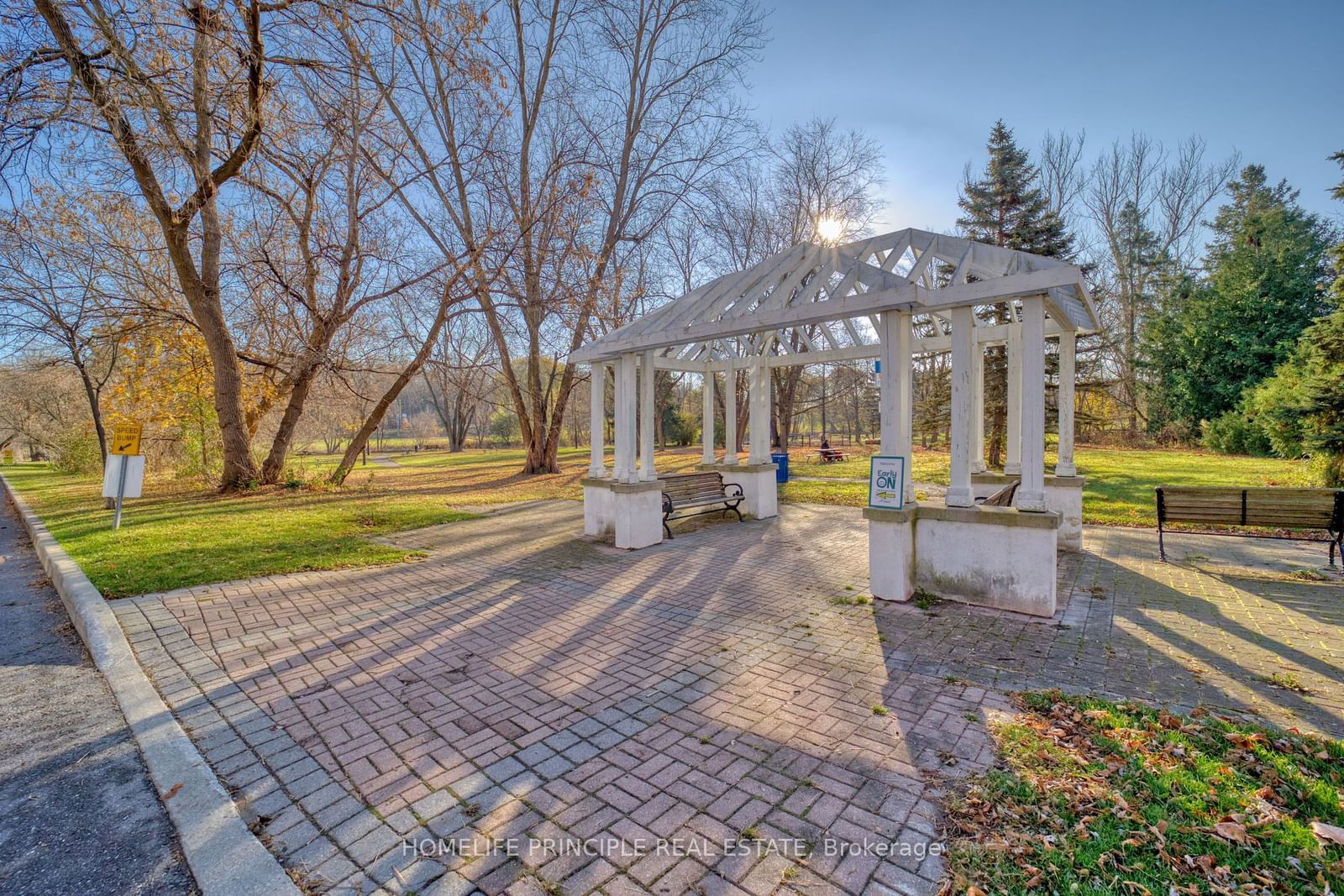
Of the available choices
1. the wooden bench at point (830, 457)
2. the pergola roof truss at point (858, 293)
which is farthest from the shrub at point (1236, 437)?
the pergola roof truss at point (858, 293)

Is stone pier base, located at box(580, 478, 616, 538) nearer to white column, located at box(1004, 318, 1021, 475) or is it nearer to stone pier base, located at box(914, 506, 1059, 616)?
stone pier base, located at box(914, 506, 1059, 616)

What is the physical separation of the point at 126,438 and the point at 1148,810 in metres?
11.0

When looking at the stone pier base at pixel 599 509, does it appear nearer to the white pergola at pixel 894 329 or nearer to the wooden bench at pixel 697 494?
the white pergola at pixel 894 329

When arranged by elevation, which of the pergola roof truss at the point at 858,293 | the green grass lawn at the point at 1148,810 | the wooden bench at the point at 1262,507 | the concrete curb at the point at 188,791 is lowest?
the concrete curb at the point at 188,791

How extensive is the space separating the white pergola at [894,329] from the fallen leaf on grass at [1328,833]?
2880 millimetres

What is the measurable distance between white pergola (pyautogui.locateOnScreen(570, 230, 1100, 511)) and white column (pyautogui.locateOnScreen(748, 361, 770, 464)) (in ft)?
0.15

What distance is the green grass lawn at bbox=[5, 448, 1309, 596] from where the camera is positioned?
6496 millimetres

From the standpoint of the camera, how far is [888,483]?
201 inches

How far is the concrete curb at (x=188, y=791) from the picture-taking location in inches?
74.6

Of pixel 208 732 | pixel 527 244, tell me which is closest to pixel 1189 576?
pixel 208 732

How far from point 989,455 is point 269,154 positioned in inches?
727

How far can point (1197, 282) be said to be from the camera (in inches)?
984

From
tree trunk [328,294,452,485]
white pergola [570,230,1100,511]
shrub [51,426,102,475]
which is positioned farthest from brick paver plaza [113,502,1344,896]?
shrub [51,426,102,475]

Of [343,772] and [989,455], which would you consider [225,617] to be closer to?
[343,772]
